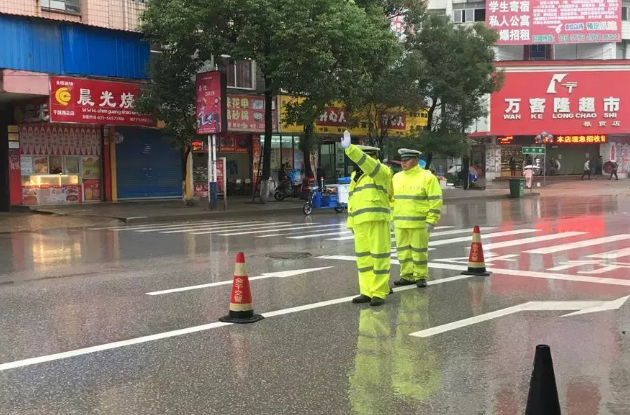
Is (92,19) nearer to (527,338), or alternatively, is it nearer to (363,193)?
(363,193)

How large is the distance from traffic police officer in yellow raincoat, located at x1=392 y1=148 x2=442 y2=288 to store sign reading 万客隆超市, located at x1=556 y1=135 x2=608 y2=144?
41457 mm

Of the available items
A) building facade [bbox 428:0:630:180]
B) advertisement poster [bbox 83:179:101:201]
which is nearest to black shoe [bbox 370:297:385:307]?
advertisement poster [bbox 83:179:101:201]

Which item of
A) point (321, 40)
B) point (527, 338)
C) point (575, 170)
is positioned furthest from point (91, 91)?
point (575, 170)

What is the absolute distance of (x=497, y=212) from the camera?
21781mm

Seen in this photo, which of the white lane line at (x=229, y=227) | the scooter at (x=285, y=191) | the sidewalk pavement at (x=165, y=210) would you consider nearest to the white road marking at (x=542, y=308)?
the white lane line at (x=229, y=227)

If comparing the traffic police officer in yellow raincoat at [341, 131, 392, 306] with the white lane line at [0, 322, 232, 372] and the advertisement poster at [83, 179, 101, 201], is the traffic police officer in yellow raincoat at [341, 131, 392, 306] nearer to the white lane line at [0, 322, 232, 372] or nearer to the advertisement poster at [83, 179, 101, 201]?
the white lane line at [0, 322, 232, 372]

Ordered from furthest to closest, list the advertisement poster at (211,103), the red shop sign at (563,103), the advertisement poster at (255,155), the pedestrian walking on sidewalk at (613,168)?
the red shop sign at (563,103)
the pedestrian walking on sidewalk at (613,168)
the advertisement poster at (255,155)
the advertisement poster at (211,103)

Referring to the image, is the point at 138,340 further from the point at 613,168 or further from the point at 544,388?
the point at 613,168

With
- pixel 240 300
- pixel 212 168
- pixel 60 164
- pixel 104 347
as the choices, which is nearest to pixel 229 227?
pixel 212 168

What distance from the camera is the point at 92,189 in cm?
2423

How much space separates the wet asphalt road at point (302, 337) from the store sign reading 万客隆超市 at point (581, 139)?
37097 mm

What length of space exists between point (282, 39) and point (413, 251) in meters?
13.2

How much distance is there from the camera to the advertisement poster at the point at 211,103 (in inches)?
822

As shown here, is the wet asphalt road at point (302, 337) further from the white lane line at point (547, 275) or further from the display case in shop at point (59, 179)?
the display case in shop at point (59, 179)
